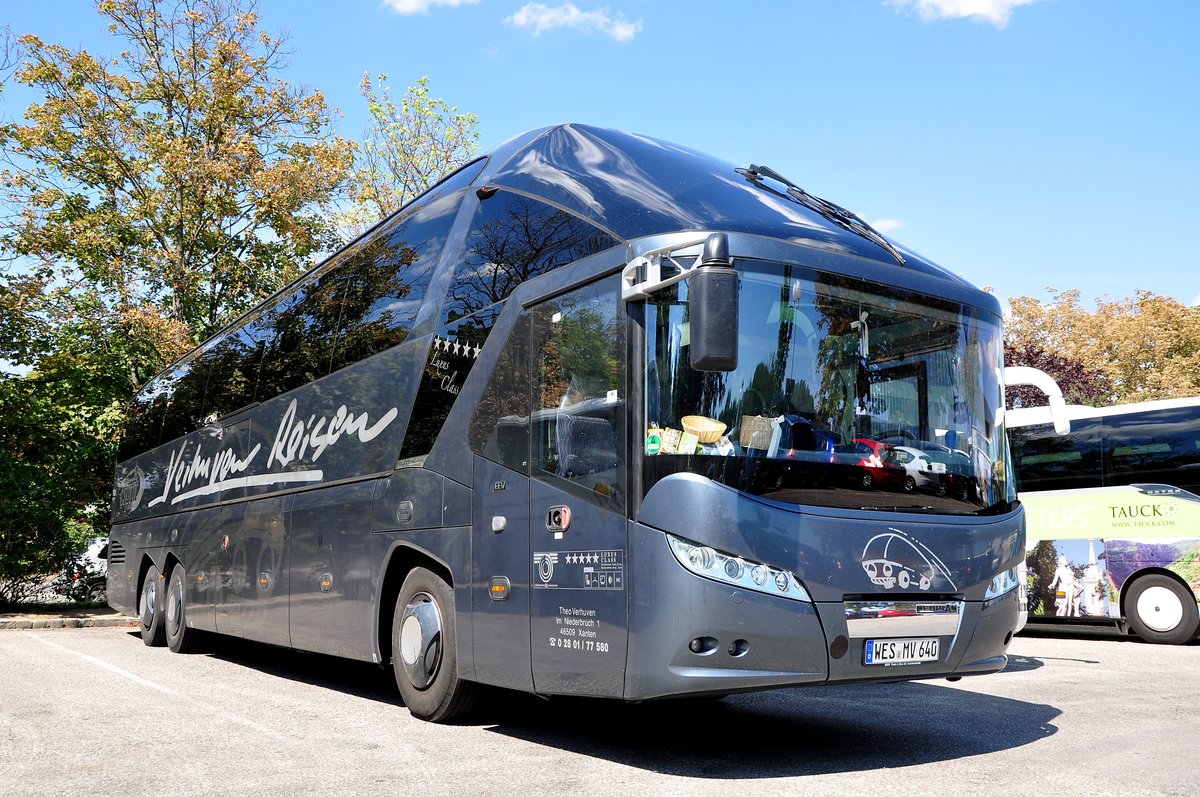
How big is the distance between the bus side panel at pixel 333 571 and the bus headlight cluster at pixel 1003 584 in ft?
14.5

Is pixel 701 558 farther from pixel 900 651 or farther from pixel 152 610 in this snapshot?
pixel 152 610

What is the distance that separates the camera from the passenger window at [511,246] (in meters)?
6.79

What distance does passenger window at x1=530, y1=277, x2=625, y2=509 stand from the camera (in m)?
6.05

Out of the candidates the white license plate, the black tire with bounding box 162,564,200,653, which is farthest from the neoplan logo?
the black tire with bounding box 162,564,200,653

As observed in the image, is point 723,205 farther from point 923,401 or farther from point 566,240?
point 923,401

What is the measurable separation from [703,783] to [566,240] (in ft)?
10.7

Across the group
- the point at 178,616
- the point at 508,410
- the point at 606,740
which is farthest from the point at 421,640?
the point at 178,616

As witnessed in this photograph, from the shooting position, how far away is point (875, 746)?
6.78 meters

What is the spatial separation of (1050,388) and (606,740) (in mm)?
4032

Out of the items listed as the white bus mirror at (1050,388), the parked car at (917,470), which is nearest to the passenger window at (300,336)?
the parked car at (917,470)

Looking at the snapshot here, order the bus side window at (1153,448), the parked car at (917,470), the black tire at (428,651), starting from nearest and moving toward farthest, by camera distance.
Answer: the parked car at (917,470) → the black tire at (428,651) → the bus side window at (1153,448)

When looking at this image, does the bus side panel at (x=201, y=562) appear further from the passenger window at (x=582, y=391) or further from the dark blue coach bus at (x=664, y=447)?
the passenger window at (x=582, y=391)

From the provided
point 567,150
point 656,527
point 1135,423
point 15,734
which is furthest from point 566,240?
point 1135,423

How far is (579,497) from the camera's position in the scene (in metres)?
6.26
